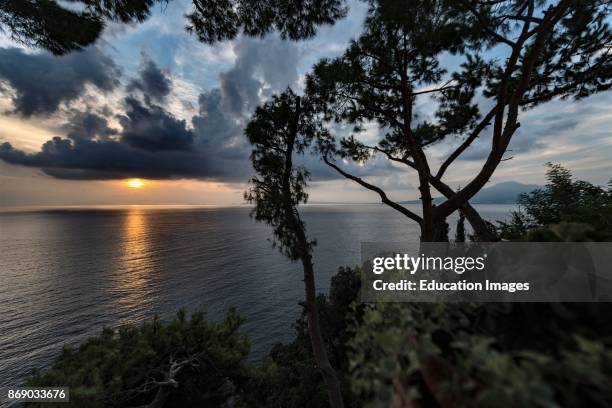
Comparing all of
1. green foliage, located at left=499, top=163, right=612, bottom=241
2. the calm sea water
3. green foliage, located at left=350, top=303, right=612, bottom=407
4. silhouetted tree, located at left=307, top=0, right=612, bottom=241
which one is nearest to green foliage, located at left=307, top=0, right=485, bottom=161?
silhouetted tree, located at left=307, top=0, right=612, bottom=241

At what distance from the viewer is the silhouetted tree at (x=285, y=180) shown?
29.3 feet

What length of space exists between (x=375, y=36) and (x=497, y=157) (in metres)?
4.74

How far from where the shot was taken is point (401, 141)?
29.8 ft

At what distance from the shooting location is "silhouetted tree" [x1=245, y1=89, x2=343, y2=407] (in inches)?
352

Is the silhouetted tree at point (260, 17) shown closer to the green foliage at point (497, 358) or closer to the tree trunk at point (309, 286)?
the tree trunk at point (309, 286)

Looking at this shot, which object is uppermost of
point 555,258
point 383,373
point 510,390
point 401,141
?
point 401,141

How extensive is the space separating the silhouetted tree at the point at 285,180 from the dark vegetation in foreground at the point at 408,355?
191cm

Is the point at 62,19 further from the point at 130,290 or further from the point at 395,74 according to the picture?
the point at 130,290

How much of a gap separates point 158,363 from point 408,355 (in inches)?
482

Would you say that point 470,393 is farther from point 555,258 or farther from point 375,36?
point 375,36

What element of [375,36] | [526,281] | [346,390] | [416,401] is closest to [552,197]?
[375,36]

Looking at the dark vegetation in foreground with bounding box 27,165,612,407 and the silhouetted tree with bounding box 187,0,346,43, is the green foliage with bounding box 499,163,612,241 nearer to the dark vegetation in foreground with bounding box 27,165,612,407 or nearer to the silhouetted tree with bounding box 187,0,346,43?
the dark vegetation in foreground with bounding box 27,165,612,407

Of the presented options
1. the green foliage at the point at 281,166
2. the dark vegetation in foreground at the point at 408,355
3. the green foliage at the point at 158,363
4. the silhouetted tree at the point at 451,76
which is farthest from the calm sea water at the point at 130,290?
the silhouetted tree at the point at 451,76

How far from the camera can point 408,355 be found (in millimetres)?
1337
